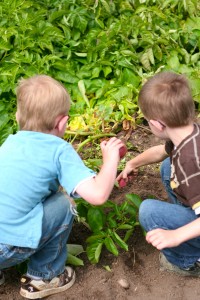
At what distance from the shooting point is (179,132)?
2.30m

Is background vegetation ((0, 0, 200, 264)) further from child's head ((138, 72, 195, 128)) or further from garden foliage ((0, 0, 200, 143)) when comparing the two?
child's head ((138, 72, 195, 128))

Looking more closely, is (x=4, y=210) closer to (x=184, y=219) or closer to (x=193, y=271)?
(x=184, y=219)

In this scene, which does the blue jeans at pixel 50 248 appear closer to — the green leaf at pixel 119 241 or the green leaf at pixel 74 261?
the green leaf at pixel 74 261

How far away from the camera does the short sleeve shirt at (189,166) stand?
2.22 metres

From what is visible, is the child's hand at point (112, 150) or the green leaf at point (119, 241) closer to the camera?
the child's hand at point (112, 150)

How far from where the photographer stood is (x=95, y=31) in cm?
407

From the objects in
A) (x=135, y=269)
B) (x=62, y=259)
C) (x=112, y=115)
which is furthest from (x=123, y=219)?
(x=112, y=115)

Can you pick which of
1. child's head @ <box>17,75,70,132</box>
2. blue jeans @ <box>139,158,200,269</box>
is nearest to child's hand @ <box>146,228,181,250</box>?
blue jeans @ <box>139,158,200,269</box>

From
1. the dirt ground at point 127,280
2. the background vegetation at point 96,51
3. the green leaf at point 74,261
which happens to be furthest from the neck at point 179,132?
the background vegetation at point 96,51

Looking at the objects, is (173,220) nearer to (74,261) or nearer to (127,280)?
(127,280)

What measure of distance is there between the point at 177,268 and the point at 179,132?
73cm

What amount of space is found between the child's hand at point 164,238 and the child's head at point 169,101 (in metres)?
0.47

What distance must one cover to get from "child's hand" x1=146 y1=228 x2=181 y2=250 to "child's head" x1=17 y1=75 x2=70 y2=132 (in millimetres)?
643

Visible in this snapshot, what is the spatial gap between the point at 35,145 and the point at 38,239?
40 centimetres
